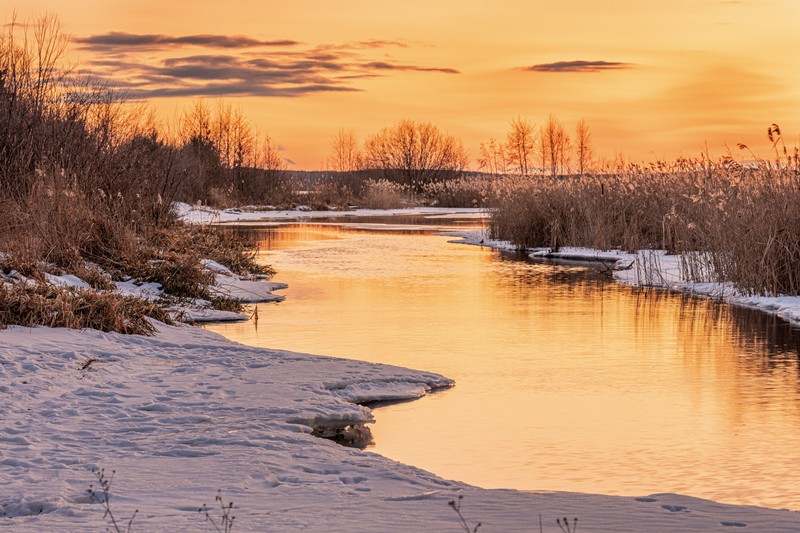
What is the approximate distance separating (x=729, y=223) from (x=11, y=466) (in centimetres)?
1236

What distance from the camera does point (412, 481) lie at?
5.93 m

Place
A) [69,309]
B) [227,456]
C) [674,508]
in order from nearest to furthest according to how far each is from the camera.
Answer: [674,508] → [227,456] → [69,309]

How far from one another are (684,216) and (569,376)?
10.5 meters

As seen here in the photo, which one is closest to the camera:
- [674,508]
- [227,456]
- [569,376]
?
[674,508]

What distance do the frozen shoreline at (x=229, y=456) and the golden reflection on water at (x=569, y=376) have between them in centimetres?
52

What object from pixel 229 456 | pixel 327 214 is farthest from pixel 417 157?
pixel 229 456

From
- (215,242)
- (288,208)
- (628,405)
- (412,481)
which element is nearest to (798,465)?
(628,405)

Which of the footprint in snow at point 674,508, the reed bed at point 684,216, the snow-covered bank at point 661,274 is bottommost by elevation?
the footprint in snow at point 674,508

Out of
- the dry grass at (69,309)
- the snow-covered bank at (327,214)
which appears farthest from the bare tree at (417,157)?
the dry grass at (69,309)

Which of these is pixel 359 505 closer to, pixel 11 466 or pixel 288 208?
pixel 11 466

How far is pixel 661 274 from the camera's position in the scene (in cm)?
1908

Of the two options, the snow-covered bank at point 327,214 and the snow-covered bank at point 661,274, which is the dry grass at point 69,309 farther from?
the snow-covered bank at point 327,214

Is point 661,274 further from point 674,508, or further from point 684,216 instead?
point 674,508

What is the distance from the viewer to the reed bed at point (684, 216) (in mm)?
15055
